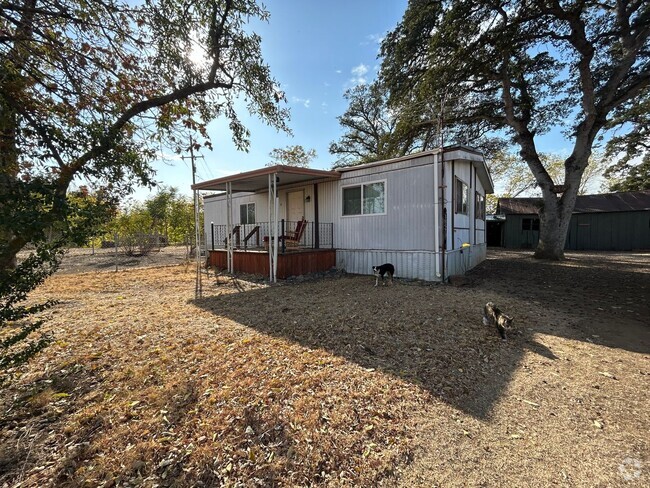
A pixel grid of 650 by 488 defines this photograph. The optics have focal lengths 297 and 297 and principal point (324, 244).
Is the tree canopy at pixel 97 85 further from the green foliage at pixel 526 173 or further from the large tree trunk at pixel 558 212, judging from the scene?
the green foliage at pixel 526 173

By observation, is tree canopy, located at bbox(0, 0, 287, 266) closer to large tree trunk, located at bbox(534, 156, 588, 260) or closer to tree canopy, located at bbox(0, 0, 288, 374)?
tree canopy, located at bbox(0, 0, 288, 374)

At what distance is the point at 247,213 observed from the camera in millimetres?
12156

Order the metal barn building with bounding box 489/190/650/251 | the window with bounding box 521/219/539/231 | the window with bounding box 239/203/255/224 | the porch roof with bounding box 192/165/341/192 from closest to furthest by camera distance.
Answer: the porch roof with bounding box 192/165/341/192, the window with bounding box 239/203/255/224, the metal barn building with bounding box 489/190/650/251, the window with bounding box 521/219/539/231

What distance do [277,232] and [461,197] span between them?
552 centimetres

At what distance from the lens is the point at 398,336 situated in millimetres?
3812

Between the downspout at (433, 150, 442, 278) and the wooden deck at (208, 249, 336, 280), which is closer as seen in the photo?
the downspout at (433, 150, 442, 278)

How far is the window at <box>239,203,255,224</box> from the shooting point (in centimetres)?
1188

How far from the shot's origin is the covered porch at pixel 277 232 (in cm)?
794

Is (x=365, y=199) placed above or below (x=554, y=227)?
above

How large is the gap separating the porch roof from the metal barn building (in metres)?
15.8

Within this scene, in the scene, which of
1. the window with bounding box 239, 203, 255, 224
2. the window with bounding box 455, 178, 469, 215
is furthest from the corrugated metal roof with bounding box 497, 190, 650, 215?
the window with bounding box 239, 203, 255, 224

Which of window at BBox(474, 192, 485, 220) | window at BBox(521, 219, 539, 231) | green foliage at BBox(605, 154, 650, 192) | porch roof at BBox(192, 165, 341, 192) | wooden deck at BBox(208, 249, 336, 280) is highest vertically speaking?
green foliage at BBox(605, 154, 650, 192)

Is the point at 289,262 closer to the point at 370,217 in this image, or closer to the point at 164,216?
the point at 370,217

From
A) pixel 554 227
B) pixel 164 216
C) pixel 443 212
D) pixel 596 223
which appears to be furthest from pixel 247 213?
pixel 596 223
